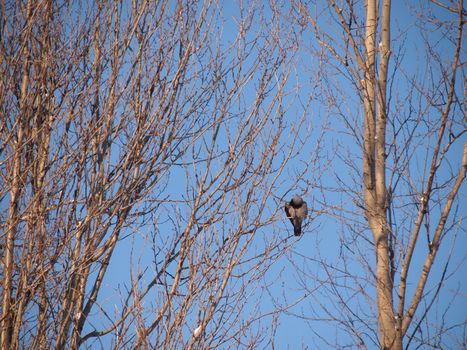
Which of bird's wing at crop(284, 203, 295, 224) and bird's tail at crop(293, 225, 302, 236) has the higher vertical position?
bird's wing at crop(284, 203, 295, 224)

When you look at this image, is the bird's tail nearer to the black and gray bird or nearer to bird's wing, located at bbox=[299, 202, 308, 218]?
the black and gray bird

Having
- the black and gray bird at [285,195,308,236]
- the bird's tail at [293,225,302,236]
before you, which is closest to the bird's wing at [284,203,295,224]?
the black and gray bird at [285,195,308,236]

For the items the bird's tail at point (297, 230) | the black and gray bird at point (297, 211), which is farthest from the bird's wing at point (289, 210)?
the bird's tail at point (297, 230)

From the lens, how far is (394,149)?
15.3 ft

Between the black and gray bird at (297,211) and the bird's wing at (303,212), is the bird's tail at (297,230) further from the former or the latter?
the bird's wing at (303,212)

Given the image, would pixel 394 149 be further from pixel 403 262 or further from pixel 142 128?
pixel 142 128

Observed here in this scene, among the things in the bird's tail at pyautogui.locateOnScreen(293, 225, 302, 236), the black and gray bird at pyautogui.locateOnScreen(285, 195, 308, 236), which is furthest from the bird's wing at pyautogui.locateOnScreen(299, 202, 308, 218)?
the bird's tail at pyautogui.locateOnScreen(293, 225, 302, 236)

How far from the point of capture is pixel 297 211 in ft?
18.5

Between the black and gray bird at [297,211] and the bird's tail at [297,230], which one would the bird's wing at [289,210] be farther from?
the bird's tail at [297,230]

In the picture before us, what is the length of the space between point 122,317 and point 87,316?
0.38m

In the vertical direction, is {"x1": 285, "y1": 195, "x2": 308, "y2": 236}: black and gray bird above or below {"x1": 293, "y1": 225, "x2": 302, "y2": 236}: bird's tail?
above

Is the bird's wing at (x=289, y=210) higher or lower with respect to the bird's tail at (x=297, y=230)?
higher

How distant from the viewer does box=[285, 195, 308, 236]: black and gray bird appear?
544 cm

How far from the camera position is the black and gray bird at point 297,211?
5441mm
